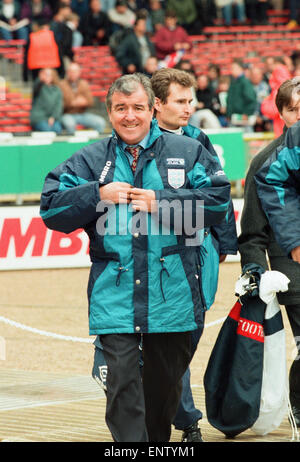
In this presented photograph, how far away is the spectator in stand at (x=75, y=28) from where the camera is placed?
22747mm

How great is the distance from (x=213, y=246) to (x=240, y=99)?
1483cm

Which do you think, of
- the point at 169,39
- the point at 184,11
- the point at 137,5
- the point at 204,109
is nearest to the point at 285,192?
the point at 204,109

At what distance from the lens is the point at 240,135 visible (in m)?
15.1

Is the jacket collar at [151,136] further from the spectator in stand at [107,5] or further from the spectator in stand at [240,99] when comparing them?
the spectator in stand at [107,5]

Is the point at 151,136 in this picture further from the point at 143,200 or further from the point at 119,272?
the point at 119,272

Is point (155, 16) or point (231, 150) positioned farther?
point (155, 16)

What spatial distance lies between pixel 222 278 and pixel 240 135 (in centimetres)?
371

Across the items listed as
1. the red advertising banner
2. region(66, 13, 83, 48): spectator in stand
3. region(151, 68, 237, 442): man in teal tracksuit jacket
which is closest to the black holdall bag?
region(151, 68, 237, 442): man in teal tracksuit jacket

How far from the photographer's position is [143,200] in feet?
15.0

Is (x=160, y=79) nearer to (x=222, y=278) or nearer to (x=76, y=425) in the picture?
(x=76, y=425)

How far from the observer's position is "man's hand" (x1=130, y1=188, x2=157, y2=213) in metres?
4.57

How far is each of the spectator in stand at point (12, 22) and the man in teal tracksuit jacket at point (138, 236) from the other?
1869cm

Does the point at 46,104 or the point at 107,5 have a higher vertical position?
the point at 107,5

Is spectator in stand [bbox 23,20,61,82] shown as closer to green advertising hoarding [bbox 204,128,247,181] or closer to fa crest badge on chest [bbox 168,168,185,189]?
green advertising hoarding [bbox 204,128,247,181]
